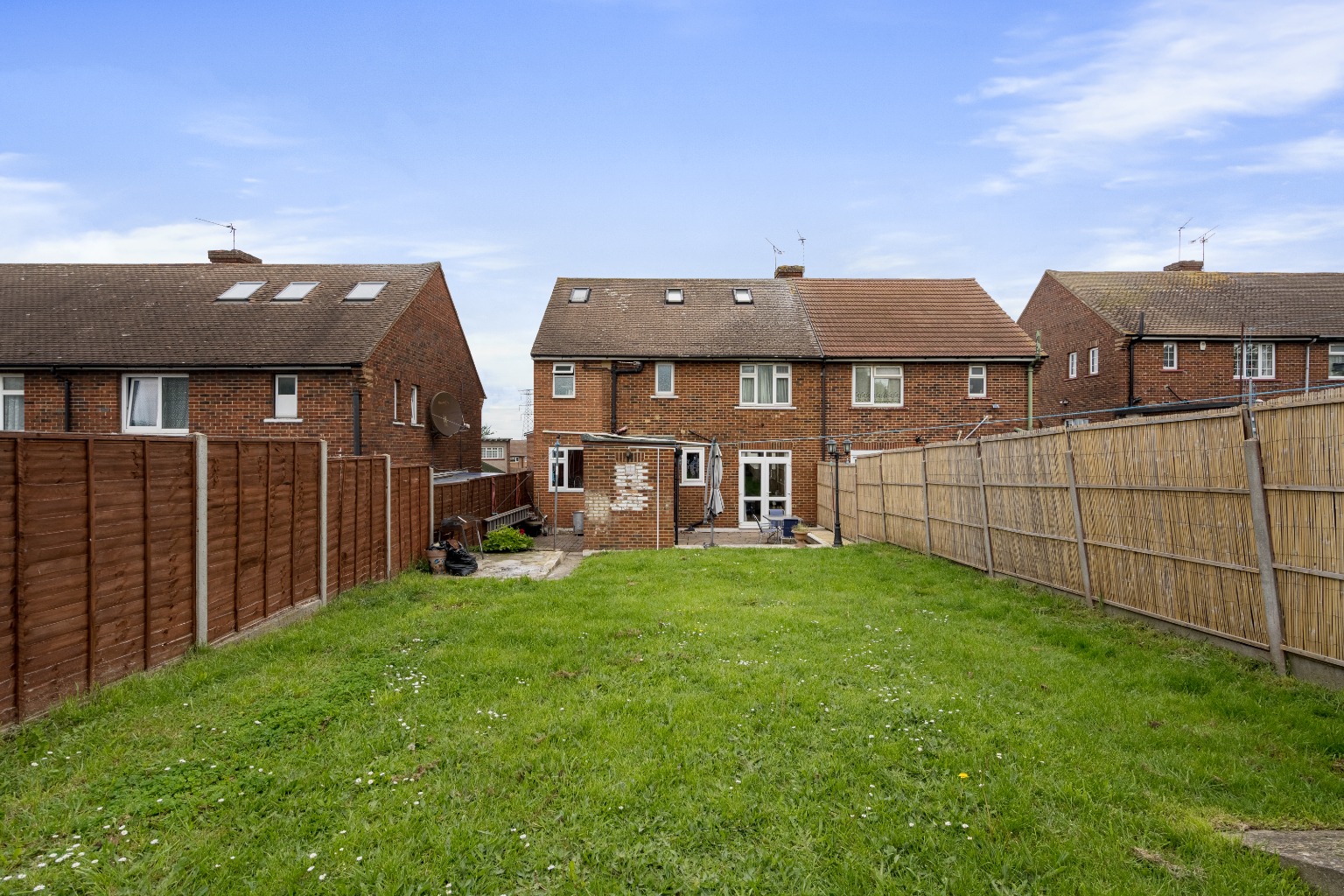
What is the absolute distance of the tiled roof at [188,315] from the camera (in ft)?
51.9

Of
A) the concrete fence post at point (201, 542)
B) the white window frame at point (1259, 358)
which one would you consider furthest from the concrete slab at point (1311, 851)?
the white window frame at point (1259, 358)

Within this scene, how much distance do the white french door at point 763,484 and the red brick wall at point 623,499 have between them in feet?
17.0

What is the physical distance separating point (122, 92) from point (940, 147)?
1329 cm

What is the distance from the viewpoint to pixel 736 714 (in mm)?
4512

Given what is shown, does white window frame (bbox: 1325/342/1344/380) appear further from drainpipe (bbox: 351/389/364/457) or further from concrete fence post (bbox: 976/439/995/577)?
drainpipe (bbox: 351/389/364/457)

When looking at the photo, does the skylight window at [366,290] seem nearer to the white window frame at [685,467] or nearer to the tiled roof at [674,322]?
the tiled roof at [674,322]

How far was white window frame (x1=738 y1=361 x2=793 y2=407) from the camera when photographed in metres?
19.1

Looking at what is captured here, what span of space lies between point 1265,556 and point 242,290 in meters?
22.2

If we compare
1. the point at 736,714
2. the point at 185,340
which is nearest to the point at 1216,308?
the point at 736,714

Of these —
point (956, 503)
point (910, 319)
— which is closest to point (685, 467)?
point (910, 319)

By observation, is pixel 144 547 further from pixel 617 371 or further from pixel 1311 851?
pixel 617 371

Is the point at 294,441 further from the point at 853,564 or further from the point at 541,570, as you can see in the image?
the point at 853,564

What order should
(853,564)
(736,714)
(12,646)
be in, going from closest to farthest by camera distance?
Answer: (12,646)
(736,714)
(853,564)

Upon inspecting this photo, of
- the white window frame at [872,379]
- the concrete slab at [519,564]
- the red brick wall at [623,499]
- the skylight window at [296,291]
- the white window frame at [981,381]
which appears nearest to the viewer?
the concrete slab at [519,564]
